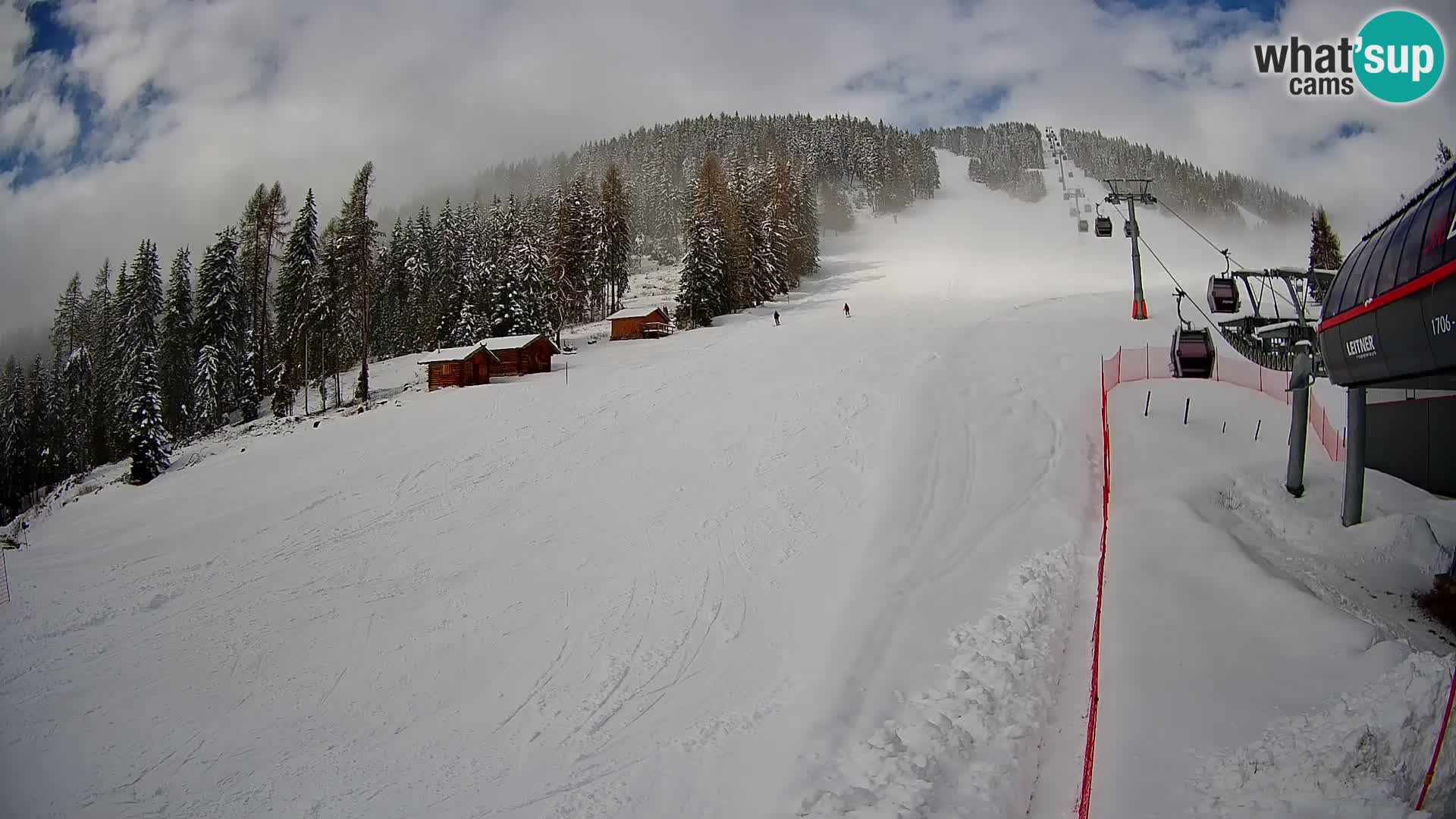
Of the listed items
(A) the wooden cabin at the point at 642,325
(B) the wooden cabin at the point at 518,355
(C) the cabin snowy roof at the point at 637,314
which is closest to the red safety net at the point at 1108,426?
(B) the wooden cabin at the point at 518,355

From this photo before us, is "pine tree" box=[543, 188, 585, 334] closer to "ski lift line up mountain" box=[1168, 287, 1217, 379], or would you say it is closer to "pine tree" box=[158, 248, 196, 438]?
"pine tree" box=[158, 248, 196, 438]

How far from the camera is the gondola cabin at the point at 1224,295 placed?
70.0ft

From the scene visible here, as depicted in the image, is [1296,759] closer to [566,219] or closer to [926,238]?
[566,219]

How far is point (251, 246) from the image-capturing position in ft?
174

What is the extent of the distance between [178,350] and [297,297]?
13377 millimetres

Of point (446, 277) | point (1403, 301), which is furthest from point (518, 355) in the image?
point (1403, 301)

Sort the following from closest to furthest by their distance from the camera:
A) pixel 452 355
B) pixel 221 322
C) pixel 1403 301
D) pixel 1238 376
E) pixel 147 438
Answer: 1. pixel 1403 301
2. pixel 1238 376
3. pixel 147 438
4. pixel 452 355
5. pixel 221 322

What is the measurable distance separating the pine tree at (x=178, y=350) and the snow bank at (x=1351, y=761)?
205ft

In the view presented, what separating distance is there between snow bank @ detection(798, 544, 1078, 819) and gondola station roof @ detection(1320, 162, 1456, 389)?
17.2ft

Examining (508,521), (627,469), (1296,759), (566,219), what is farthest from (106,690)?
(566,219)

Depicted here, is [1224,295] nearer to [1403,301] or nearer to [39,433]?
[1403,301]

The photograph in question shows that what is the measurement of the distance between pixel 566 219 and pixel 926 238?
65.1 metres

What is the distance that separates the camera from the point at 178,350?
5250 cm

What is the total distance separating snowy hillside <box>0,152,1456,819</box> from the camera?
25.7 ft
